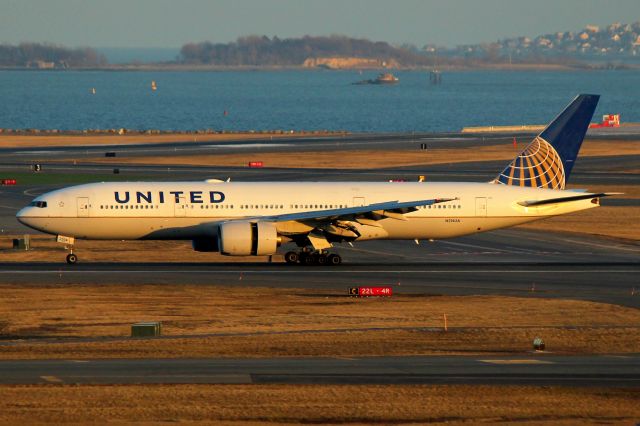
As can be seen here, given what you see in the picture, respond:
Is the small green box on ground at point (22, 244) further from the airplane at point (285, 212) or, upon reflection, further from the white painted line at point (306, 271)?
the white painted line at point (306, 271)

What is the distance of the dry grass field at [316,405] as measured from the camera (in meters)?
30.8

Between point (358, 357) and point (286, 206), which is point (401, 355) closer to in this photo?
point (358, 357)

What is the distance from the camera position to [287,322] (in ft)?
150

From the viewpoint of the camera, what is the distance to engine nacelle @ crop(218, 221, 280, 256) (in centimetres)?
5728

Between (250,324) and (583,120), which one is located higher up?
(583,120)

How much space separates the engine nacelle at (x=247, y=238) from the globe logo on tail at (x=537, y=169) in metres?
15.6

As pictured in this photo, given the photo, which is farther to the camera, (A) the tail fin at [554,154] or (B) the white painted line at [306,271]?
(A) the tail fin at [554,154]

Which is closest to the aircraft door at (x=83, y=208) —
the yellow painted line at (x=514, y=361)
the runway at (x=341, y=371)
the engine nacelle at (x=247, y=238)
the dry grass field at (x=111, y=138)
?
the engine nacelle at (x=247, y=238)

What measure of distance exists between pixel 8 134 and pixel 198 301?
115 meters

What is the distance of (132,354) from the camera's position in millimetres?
38875

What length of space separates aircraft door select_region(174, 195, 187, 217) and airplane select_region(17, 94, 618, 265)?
5 centimetres

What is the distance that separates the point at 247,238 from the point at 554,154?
64.8ft

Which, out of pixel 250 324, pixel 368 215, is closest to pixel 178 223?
pixel 368 215

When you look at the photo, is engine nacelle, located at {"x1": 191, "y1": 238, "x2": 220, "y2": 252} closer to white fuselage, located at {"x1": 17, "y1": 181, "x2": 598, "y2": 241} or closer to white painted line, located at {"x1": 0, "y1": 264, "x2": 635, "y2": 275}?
white fuselage, located at {"x1": 17, "y1": 181, "x2": 598, "y2": 241}
